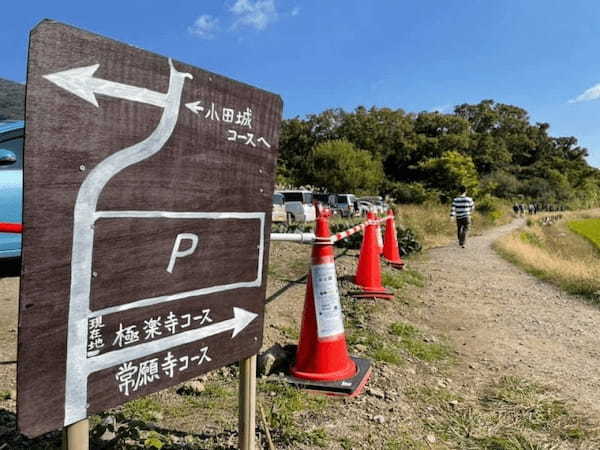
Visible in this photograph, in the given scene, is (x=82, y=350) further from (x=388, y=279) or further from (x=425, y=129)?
(x=425, y=129)

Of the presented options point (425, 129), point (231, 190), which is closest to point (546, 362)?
point (231, 190)

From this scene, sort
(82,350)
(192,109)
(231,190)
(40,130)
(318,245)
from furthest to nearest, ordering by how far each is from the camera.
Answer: (318,245) < (231,190) < (192,109) < (82,350) < (40,130)

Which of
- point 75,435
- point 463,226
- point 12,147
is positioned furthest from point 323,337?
point 463,226

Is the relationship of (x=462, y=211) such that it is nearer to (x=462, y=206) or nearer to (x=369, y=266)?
(x=462, y=206)

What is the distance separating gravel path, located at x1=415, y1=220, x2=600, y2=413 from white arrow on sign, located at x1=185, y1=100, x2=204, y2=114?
2.73 meters

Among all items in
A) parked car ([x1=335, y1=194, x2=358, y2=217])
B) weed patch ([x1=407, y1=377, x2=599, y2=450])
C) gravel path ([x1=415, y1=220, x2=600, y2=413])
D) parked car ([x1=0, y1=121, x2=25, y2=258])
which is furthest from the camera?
parked car ([x1=335, y1=194, x2=358, y2=217])

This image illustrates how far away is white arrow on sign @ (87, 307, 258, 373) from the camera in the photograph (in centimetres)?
138

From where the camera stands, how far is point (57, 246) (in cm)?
121

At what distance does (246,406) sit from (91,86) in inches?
54.3

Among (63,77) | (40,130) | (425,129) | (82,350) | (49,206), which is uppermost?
(425,129)

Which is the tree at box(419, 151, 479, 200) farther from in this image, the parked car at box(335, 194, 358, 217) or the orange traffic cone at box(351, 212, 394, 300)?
the orange traffic cone at box(351, 212, 394, 300)

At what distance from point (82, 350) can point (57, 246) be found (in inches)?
12.9

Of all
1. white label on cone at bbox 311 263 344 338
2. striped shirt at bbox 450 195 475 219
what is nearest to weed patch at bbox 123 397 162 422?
white label on cone at bbox 311 263 344 338

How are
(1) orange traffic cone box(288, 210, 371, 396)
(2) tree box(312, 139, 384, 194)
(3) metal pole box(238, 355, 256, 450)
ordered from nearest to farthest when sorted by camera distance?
(3) metal pole box(238, 355, 256, 450) < (1) orange traffic cone box(288, 210, 371, 396) < (2) tree box(312, 139, 384, 194)
